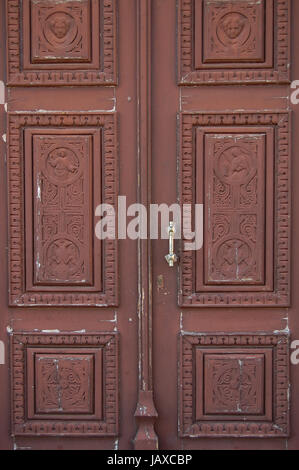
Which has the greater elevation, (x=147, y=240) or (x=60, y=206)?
(x=60, y=206)

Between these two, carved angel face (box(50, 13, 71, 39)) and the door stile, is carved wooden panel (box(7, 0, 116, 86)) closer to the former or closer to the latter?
carved angel face (box(50, 13, 71, 39))

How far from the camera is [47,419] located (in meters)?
2.71

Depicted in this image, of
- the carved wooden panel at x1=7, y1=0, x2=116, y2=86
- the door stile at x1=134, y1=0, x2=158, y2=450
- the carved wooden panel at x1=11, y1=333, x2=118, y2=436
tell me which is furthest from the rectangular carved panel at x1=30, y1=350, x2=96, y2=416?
the carved wooden panel at x1=7, y1=0, x2=116, y2=86

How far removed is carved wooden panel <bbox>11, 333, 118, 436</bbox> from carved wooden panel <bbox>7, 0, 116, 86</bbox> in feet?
4.20

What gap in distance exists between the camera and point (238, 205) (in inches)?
104

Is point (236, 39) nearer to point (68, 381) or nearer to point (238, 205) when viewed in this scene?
point (238, 205)

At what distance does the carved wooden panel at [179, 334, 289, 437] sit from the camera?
2658 millimetres

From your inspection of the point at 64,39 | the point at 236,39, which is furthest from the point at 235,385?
the point at 64,39

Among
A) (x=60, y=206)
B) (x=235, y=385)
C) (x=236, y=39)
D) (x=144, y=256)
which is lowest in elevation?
(x=235, y=385)

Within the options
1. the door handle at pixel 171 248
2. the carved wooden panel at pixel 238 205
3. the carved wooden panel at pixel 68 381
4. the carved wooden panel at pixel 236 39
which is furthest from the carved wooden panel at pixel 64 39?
the carved wooden panel at pixel 68 381

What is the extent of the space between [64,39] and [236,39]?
33.0 inches

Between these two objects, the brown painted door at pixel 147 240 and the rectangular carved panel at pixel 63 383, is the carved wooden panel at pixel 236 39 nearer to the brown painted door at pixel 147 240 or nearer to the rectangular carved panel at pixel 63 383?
the brown painted door at pixel 147 240

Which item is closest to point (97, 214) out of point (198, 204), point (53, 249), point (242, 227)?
point (53, 249)
